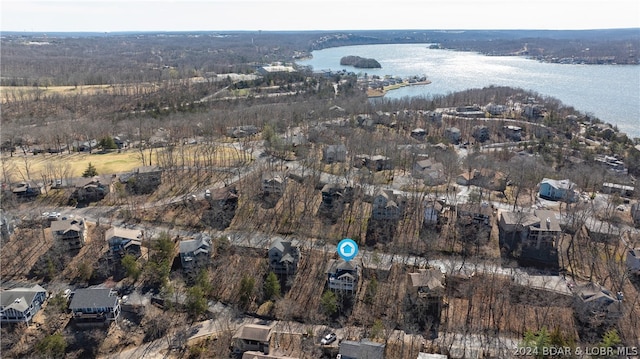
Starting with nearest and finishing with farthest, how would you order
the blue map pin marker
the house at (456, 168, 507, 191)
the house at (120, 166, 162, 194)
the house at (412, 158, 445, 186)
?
the blue map pin marker < the house at (120, 166, 162, 194) < the house at (456, 168, 507, 191) < the house at (412, 158, 445, 186)

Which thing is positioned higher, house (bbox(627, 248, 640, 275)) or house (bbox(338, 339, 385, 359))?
house (bbox(627, 248, 640, 275))

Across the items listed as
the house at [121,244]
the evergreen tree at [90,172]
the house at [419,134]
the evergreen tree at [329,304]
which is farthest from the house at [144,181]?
the house at [419,134]

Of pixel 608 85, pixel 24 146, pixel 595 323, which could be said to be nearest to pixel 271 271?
pixel 595 323

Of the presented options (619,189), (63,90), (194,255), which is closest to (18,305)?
(194,255)

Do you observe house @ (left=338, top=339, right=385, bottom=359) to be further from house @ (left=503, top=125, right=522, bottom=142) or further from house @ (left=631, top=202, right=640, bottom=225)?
house @ (left=503, top=125, right=522, bottom=142)

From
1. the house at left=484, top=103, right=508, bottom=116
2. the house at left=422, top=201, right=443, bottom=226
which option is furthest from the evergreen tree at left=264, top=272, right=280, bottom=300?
the house at left=484, top=103, right=508, bottom=116

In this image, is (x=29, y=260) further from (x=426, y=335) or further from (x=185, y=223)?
(x=426, y=335)
